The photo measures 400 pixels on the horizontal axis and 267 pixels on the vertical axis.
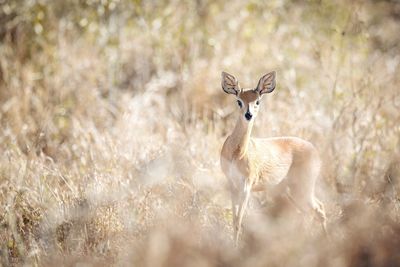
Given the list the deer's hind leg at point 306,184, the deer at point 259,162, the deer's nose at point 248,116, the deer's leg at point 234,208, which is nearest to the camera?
the deer's nose at point 248,116

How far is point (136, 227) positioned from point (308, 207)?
4.29ft

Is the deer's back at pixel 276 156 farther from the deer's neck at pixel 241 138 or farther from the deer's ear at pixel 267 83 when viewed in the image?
the deer's ear at pixel 267 83

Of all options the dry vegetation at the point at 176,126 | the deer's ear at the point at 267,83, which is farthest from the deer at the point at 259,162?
the dry vegetation at the point at 176,126

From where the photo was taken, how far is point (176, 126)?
6.93m

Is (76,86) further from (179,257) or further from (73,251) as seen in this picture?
(179,257)

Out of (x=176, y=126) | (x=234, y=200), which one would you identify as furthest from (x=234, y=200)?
(x=176, y=126)

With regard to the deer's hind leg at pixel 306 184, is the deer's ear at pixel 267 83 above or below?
above

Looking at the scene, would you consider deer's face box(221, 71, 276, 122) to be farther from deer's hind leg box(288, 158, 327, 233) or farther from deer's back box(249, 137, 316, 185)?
deer's hind leg box(288, 158, 327, 233)

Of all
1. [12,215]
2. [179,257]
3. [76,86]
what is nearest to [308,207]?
[179,257]

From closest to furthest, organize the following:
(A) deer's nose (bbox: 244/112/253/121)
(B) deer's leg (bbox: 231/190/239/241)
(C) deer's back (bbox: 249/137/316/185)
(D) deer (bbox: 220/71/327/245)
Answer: (A) deer's nose (bbox: 244/112/253/121), (D) deer (bbox: 220/71/327/245), (B) deer's leg (bbox: 231/190/239/241), (C) deer's back (bbox: 249/137/316/185)

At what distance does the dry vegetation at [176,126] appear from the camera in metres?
4.55

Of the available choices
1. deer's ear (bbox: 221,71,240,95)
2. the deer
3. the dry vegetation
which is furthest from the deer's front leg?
deer's ear (bbox: 221,71,240,95)

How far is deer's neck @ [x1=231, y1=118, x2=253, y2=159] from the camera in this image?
4648 millimetres

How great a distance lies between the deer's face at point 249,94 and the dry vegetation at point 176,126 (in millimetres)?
789
